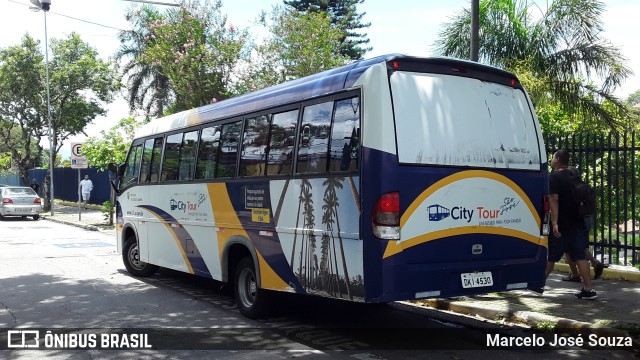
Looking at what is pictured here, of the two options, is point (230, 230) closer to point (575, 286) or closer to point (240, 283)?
point (240, 283)

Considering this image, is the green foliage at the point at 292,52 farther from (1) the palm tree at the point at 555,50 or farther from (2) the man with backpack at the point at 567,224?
(2) the man with backpack at the point at 567,224

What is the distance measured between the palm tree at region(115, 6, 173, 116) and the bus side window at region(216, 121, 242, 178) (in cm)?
3066

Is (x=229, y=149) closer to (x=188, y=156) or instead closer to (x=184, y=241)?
(x=188, y=156)

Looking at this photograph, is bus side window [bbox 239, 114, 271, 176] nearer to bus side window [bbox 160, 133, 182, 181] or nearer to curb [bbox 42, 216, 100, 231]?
bus side window [bbox 160, 133, 182, 181]

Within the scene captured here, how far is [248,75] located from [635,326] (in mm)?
18481

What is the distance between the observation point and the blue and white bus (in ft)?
18.5

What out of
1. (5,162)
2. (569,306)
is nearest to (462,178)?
(569,306)

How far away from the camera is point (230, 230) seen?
26.1 feet

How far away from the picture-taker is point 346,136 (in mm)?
6012

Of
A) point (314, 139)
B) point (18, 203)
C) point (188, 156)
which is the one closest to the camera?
point (314, 139)

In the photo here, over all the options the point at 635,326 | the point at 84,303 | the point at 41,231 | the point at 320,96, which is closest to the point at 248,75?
the point at 41,231

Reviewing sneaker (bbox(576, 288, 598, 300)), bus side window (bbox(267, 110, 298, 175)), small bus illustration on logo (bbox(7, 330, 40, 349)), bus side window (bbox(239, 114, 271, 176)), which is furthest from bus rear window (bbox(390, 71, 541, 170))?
small bus illustration on logo (bbox(7, 330, 40, 349))

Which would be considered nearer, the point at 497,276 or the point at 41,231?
the point at 497,276

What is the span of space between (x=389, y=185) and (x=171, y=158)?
5227 mm
